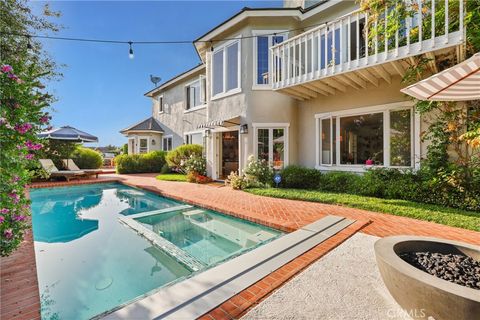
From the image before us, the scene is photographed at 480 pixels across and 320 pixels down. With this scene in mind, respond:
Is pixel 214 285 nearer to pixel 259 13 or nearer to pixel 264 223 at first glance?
pixel 264 223

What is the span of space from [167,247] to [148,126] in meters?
22.5

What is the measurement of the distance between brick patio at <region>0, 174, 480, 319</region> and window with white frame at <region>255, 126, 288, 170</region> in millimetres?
3154

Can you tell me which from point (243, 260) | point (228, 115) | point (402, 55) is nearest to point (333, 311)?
point (243, 260)

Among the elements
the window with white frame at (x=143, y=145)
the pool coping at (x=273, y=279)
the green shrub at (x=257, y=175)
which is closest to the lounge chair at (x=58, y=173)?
the window with white frame at (x=143, y=145)

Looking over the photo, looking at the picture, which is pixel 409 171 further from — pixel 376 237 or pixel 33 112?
pixel 33 112

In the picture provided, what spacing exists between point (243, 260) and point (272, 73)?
34.4 feet

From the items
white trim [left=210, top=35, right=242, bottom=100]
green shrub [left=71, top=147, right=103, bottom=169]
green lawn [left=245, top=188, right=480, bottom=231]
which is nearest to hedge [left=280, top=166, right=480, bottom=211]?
green lawn [left=245, top=188, right=480, bottom=231]

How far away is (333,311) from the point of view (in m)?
3.13

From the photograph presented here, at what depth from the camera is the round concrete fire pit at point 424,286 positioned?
232cm

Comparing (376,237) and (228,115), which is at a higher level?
(228,115)

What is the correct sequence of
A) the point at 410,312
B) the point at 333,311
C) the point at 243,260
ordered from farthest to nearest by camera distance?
the point at 243,260, the point at 333,311, the point at 410,312

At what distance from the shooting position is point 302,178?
12.4 meters

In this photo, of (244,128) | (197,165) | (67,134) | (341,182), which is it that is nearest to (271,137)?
(244,128)

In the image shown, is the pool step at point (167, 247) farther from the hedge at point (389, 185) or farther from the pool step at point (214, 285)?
the hedge at point (389, 185)
